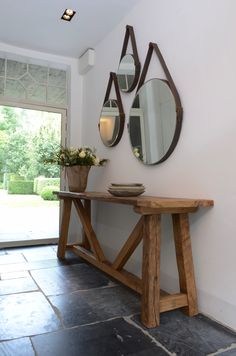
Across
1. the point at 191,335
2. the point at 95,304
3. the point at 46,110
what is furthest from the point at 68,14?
the point at 191,335

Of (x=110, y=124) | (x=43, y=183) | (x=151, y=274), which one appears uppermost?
(x=110, y=124)

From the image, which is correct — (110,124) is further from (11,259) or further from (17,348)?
(17,348)

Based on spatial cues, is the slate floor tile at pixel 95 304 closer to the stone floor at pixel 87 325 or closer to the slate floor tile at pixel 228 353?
the stone floor at pixel 87 325

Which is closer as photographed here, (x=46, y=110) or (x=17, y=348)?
(x=17, y=348)

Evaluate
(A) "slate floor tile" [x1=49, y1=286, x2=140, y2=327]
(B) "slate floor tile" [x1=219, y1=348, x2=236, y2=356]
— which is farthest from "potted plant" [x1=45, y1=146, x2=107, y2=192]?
(B) "slate floor tile" [x1=219, y1=348, x2=236, y2=356]

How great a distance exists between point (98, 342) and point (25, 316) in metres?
0.55

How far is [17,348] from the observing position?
1.43m

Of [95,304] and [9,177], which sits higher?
[9,177]

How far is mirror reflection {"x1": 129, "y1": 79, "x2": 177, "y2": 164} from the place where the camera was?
2.13 m

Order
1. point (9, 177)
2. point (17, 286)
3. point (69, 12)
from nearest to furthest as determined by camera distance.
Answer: point (17, 286) → point (69, 12) → point (9, 177)

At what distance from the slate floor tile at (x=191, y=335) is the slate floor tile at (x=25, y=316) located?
0.55 meters

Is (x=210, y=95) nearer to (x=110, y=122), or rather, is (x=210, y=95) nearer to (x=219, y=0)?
(x=219, y=0)

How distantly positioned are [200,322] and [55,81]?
3484 millimetres

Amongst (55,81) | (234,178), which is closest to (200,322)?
(234,178)
